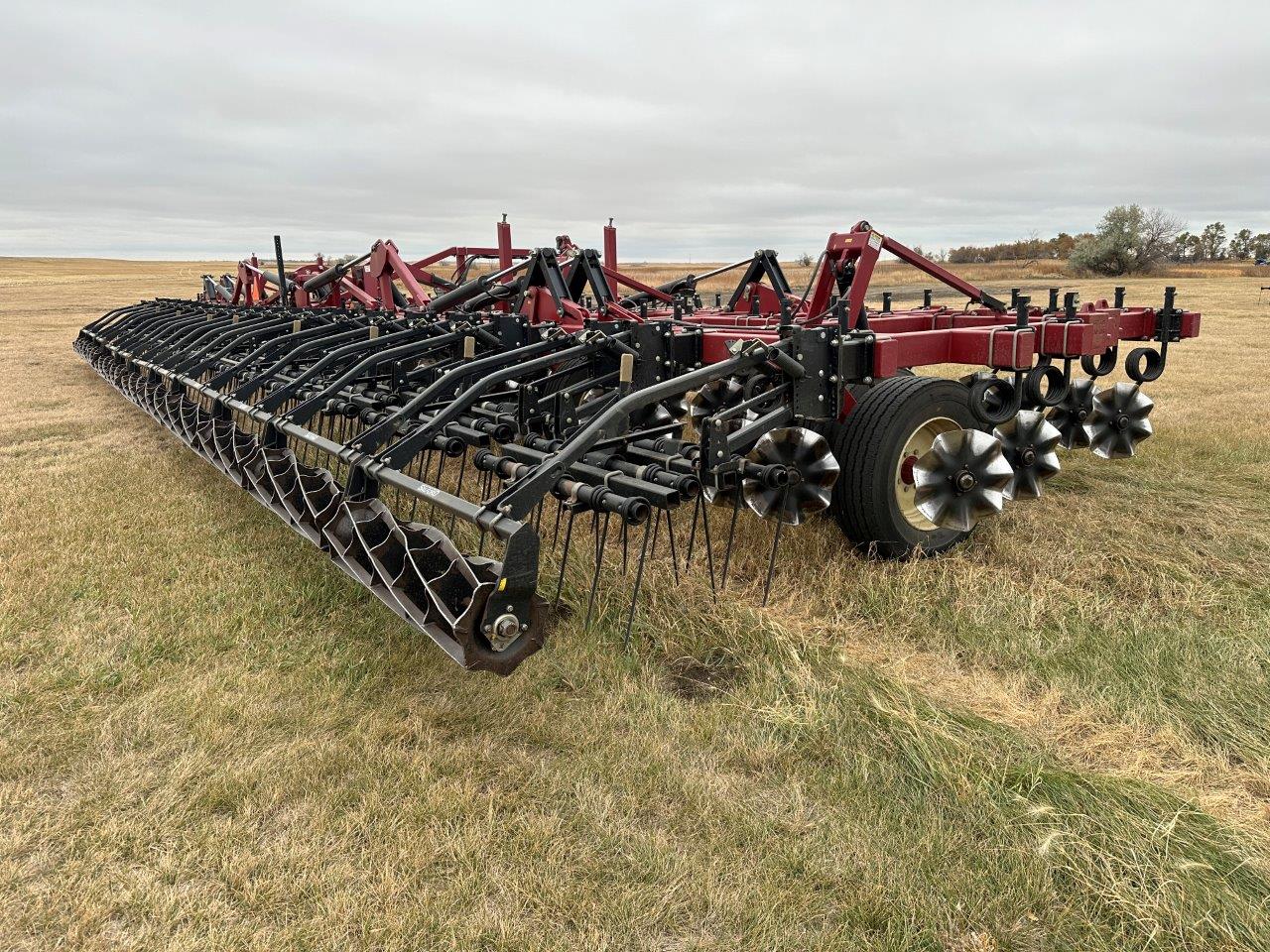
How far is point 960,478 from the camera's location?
3656mm

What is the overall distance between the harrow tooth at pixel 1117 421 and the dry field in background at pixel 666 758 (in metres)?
1.21

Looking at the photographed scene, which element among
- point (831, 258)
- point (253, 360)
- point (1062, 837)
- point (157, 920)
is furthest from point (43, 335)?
point (1062, 837)

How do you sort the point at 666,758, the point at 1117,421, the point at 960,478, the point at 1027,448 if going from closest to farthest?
the point at 666,758 < the point at 960,478 < the point at 1027,448 < the point at 1117,421

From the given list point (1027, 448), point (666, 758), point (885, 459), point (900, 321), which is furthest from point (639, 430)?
point (900, 321)

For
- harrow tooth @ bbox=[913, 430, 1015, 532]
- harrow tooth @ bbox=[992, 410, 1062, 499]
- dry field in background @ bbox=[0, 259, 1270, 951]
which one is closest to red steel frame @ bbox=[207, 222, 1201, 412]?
harrow tooth @ bbox=[992, 410, 1062, 499]

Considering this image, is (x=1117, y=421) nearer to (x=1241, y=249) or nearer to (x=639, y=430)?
(x=639, y=430)

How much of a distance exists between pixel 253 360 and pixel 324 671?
3.43 metres

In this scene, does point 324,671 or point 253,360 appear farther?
point 253,360

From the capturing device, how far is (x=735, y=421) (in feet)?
12.2

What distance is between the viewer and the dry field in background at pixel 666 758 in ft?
6.11

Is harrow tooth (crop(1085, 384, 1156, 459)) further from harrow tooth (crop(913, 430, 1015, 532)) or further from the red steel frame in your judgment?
harrow tooth (crop(913, 430, 1015, 532))

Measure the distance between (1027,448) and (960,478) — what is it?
683 millimetres

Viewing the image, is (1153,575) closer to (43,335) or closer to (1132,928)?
(1132,928)

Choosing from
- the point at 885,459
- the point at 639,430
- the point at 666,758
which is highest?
the point at 639,430
